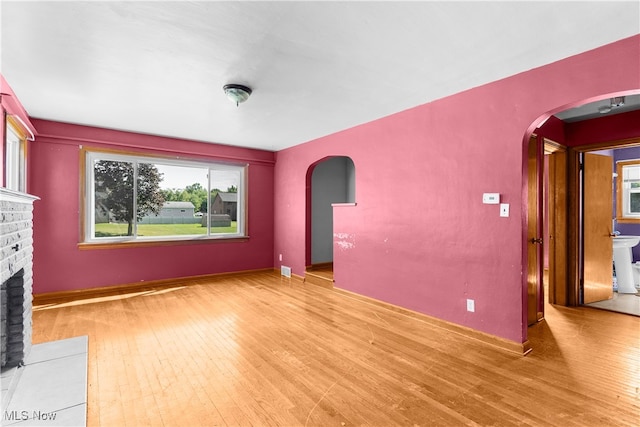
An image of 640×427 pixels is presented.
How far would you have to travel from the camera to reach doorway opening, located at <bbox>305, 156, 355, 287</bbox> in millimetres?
5832

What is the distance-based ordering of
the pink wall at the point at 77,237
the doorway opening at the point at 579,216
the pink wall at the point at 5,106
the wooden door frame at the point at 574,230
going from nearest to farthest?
the pink wall at the point at 5,106, the doorway opening at the point at 579,216, the wooden door frame at the point at 574,230, the pink wall at the point at 77,237

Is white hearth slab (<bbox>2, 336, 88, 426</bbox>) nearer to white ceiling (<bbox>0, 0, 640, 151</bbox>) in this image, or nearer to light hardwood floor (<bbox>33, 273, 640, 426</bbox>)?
light hardwood floor (<bbox>33, 273, 640, 426</bbox>)

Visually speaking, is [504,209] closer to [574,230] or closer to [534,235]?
[534,235]

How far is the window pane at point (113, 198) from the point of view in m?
4.91

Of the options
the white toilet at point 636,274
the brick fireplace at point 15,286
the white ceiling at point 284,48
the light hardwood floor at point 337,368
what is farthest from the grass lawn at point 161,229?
the white toilet at point 636,274

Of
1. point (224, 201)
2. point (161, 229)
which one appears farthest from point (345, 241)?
point (161, 229)

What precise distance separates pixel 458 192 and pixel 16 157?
5365 mm

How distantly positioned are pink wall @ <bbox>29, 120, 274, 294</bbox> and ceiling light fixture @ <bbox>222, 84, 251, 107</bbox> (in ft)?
9.09

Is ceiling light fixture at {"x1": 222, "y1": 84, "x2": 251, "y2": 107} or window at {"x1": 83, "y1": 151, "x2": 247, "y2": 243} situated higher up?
ceiling light fixture at {"x1": 222, "y1": 84, "x2": 251, "y2": 107}

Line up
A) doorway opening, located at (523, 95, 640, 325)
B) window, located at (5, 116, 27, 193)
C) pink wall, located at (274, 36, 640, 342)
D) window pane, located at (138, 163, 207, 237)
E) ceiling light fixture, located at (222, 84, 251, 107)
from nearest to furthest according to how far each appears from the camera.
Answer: pink wall, located at (274, 36, 640, 342), ceiling light fixture, located at (222, 84, 251, 107), window, located at (5, 116, 27, 193), doorway opening, located at (523, 95, 640, 325), window pane, located at (138, 163, 207, 237)

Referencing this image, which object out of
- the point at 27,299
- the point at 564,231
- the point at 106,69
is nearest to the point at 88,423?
the point at 27,299

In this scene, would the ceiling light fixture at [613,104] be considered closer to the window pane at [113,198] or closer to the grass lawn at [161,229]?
the grass lawn at [161,229]

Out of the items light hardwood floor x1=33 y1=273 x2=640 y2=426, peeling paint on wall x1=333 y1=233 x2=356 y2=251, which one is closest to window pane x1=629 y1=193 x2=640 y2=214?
light hardwood floor x1=33 y1=273 x2=640 y2=426

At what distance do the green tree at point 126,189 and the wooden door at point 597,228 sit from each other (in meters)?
6.39
